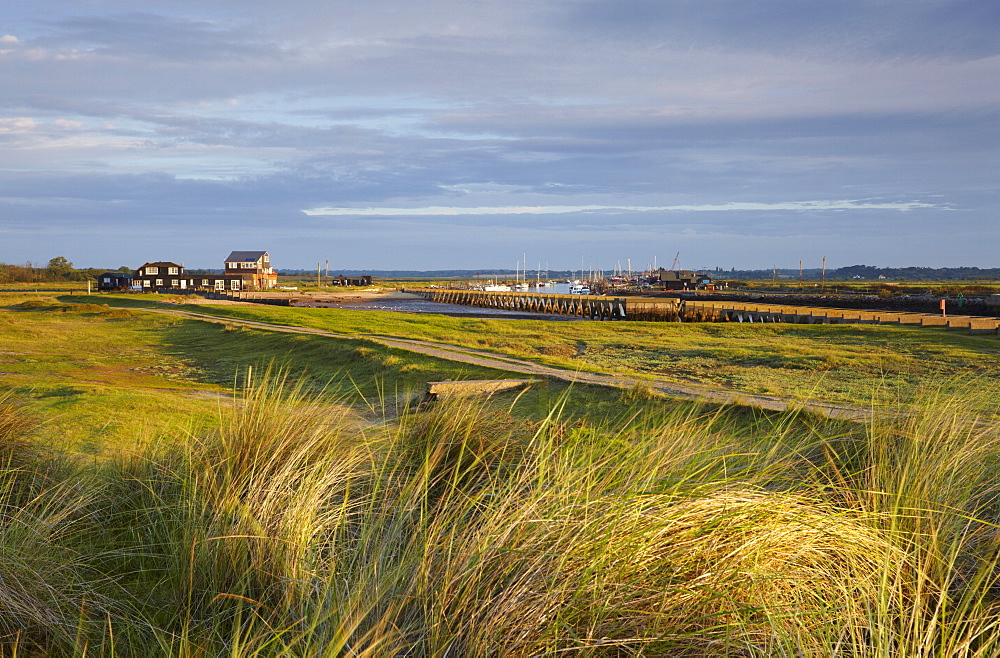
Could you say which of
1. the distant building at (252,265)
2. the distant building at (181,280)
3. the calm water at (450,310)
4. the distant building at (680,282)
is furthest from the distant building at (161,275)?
the distant building at (680,282)

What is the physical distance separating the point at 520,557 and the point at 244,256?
128955 mm

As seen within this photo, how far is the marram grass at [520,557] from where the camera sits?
309cm

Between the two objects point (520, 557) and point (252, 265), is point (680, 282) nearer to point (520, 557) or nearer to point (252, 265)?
point (252, 265)

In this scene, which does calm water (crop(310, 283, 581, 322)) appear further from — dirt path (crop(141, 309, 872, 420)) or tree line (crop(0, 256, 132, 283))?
tree line (crop(0, 256, 132, 283))

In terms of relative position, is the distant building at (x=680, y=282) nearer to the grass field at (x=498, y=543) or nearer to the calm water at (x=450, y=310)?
the calm water at (x=450, y=310)

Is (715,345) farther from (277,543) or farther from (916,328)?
(277,543)

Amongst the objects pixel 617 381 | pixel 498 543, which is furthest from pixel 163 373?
pixel 498 543

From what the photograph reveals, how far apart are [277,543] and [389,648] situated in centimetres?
122

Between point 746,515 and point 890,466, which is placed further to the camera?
point 890,466

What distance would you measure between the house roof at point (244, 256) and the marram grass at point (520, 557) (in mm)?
124780

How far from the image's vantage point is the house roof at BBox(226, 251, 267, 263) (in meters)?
124

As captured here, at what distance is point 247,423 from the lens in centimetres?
538

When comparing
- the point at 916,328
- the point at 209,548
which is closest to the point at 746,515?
the point at 209,548

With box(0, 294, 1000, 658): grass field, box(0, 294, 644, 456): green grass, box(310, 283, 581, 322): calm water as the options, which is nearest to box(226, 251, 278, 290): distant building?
box(310, 283, 581, 322): calm water
